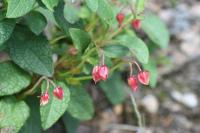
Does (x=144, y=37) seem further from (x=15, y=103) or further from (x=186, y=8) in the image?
(x=15, y=103)

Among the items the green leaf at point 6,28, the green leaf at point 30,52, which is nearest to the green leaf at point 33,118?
the green leaf at point 30,52

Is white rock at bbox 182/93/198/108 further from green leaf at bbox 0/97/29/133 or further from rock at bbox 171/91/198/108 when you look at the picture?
green leaf at bbox 0/97/29/133

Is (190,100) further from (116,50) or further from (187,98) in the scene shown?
(116,50)

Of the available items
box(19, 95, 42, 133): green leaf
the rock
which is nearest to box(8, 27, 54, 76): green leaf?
box(19, 95, 42, 133): green leaf

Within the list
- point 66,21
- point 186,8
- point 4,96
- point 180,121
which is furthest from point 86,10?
point 186,8

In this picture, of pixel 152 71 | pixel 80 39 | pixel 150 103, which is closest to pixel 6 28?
pixel 80 39
